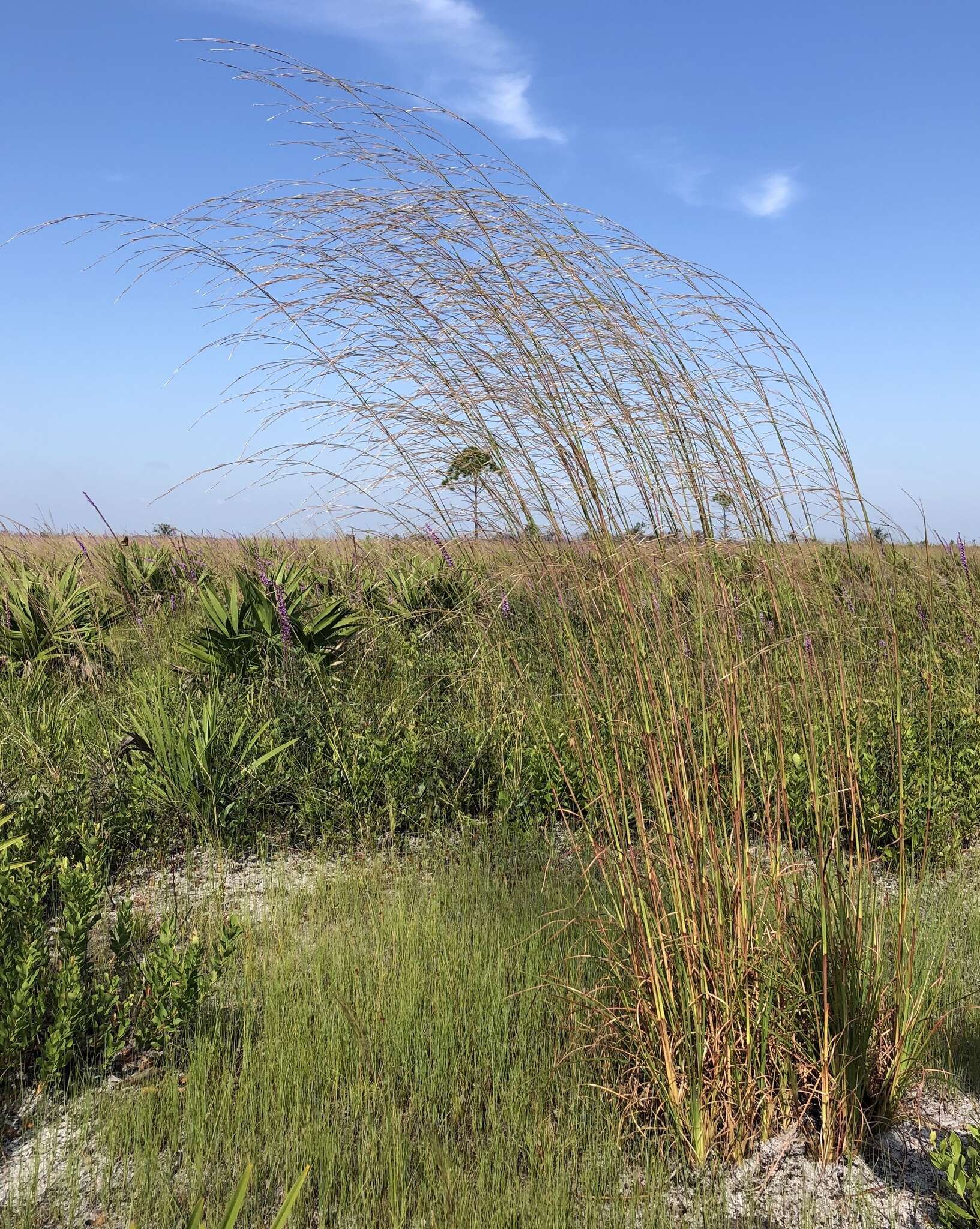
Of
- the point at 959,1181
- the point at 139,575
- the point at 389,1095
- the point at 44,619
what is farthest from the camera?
the point at 139,575

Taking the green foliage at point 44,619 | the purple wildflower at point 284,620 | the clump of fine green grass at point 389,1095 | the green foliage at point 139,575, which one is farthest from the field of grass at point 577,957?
the green foliage at point 139,575

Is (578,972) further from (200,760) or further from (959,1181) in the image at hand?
(200,760)

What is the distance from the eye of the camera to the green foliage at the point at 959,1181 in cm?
166

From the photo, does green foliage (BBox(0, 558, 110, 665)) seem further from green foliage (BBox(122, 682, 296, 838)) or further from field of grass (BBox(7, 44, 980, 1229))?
field of grass (BBox(7, 44, 980, 1229))

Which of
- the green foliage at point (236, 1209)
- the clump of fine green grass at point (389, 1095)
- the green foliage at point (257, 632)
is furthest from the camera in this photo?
the green foliage at point (257, 632)

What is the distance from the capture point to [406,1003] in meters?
2.42

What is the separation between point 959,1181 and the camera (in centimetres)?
169

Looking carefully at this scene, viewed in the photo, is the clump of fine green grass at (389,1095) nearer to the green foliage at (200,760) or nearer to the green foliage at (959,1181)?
the green foliage at (959,1181)

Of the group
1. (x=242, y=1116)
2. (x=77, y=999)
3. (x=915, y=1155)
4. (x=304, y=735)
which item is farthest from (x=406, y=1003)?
(x=304, y=735)

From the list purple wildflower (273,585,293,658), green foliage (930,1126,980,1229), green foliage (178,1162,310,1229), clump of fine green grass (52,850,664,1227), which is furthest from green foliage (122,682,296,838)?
green foliage (930,1126,980,1229)

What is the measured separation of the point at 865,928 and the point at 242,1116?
5.12 ft

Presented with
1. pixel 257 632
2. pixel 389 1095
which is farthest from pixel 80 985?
pixel 257 632

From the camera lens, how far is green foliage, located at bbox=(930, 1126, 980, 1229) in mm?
1657

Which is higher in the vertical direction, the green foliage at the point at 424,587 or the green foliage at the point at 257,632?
the green foliage at the point at 424,587
